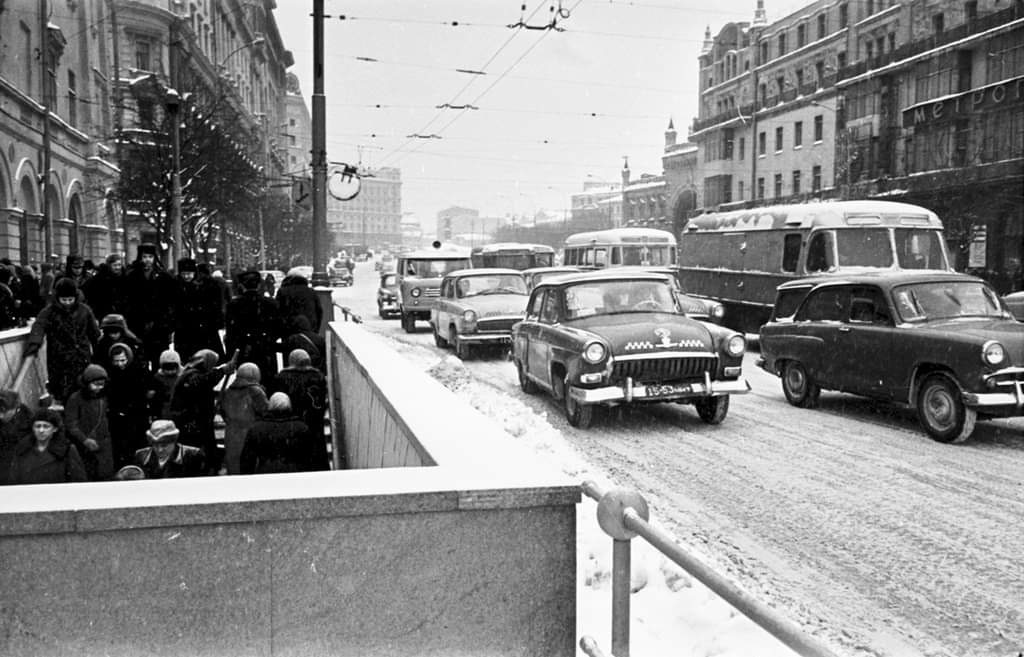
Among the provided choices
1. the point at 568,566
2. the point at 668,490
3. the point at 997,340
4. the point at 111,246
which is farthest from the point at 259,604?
the point at 111,246

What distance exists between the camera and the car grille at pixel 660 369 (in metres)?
10.0

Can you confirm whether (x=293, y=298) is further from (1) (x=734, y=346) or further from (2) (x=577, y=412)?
(1) (x=734, y=346)

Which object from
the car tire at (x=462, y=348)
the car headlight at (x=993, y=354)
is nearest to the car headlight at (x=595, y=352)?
the car headlight at (x=993, y=354)

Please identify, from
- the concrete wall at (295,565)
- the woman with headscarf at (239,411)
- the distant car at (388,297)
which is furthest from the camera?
the distant car at (388,297)

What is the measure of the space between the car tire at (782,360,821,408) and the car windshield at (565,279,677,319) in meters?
1.72

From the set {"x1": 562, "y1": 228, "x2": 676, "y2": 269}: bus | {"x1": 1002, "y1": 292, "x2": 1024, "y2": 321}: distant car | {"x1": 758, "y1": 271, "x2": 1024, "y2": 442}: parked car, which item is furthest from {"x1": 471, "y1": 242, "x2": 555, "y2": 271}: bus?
{"x1": 758, "y1": 271, "x2": 1024, "y2": 442}: parked car

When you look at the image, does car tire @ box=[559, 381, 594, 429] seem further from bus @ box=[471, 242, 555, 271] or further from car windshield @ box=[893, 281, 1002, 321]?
bus @ box=[471, 242, 555, 271]

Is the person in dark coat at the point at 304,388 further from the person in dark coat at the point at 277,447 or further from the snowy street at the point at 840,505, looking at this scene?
the snowy street at the point at 840,505

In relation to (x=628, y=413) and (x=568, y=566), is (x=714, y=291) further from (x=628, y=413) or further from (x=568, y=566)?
(x=568, y=566)

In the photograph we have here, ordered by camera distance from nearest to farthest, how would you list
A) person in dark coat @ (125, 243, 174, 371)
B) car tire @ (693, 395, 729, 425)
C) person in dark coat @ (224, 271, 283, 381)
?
person in dark coat @ (224, 271, 283, 381) → car tire @ (693, 395, 729, 425) → person in dark coat @ (125, 243, 174, 371)

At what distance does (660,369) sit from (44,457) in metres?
6.13

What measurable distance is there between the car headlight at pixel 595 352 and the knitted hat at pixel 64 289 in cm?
515

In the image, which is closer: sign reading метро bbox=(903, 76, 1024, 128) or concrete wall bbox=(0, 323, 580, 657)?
concrete wall bbox=(0, 323, 580, 657)

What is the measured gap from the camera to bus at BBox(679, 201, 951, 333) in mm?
16531
